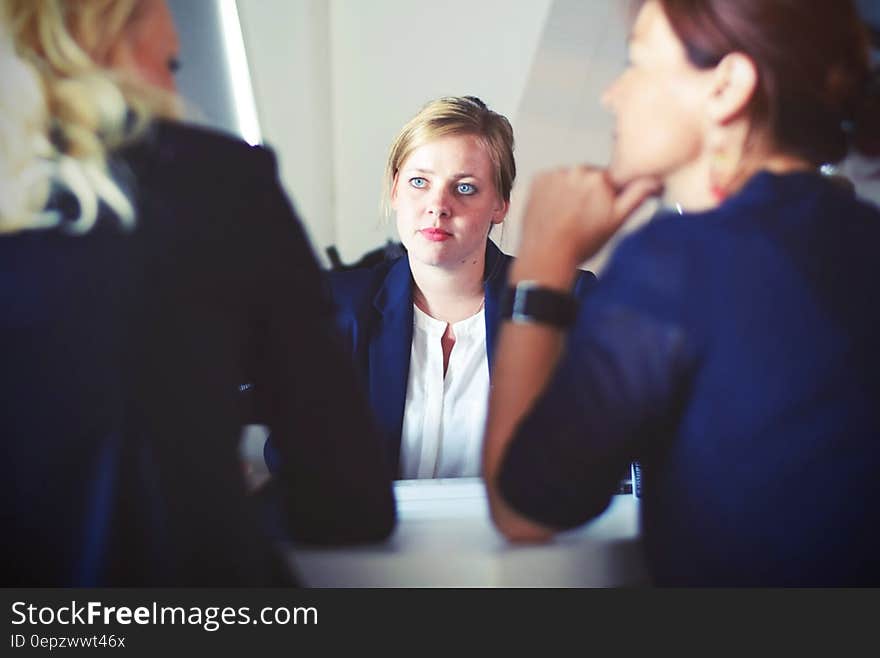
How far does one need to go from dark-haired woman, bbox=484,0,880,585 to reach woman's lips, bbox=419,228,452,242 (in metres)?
0.12

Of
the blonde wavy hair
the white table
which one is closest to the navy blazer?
the white table

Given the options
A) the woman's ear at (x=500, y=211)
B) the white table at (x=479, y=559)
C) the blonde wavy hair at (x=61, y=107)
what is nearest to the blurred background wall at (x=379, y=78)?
the woman's ear at (x=500, y=211)

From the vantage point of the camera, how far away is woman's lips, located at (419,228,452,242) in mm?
960

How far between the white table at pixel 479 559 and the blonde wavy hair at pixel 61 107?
1.56ft

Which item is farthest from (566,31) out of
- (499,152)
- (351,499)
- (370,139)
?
(351,499)

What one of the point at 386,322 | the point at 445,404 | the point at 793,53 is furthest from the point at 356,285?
the point at 793,53

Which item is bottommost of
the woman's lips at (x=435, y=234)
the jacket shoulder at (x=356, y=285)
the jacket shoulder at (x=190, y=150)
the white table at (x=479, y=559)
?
the white table at (x=479, y=559)

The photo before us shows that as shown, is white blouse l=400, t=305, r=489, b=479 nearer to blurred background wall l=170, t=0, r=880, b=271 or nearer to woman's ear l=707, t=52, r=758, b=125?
blurred background wall l=170, t=0, r=880, b=271

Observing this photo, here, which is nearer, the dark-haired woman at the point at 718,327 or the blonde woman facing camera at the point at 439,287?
the dark-haired woman at the point at 718,327

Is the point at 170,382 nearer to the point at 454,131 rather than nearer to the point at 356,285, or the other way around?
the point at 356,285

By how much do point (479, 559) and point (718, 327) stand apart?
39 centimetres

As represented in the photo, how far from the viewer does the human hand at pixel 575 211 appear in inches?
34.4

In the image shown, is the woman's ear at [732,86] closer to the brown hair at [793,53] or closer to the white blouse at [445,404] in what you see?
the brown hair at [793,53]

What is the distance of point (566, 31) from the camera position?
974mm
